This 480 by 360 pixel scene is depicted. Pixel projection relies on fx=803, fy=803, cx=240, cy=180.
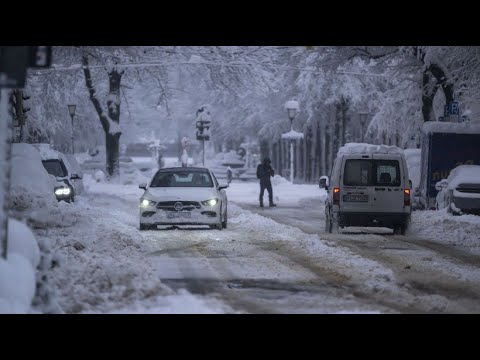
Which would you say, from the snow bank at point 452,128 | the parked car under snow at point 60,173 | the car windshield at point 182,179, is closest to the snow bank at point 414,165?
the snow bank at point 452,128

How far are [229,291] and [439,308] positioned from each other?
8.55 feet

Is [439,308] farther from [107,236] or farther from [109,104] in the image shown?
[109,104]

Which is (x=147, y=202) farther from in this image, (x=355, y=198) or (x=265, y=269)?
(x=265, y=269)

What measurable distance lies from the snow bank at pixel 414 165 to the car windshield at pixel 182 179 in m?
8.82

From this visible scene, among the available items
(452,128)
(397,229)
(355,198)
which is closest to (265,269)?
(355,198)

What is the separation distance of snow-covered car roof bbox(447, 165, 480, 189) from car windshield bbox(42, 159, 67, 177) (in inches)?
404

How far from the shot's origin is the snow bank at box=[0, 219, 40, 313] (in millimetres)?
7961

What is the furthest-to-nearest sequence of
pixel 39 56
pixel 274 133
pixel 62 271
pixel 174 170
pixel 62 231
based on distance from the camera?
pixel 274 133 < pixel 174 170 < pixel 62 231 < pixel 62 271 < pixel 39 56

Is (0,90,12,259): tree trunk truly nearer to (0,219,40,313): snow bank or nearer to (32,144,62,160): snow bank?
(0,219,40,313): snow bank

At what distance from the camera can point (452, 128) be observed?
23047 millimetres

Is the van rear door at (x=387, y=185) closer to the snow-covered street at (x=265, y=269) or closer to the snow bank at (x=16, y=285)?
the snow-covered street at (x=265, y=269)

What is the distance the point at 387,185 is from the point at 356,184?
655 millimetres
